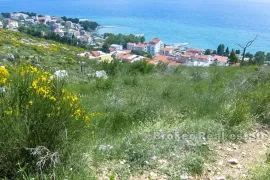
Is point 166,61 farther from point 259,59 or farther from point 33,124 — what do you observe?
point 33,124

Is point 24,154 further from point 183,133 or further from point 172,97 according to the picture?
point 172,97

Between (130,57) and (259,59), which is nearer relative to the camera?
(259,59)

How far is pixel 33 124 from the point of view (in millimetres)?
2184

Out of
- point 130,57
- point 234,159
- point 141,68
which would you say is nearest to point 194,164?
point 234,159

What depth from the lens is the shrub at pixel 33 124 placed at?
2100mm

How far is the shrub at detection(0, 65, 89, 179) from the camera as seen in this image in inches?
82.7

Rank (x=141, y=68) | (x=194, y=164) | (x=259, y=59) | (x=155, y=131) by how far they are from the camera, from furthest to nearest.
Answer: (x=259, y=59), (x=141, y=68), (x=155, y=131), (x=194, y=164)

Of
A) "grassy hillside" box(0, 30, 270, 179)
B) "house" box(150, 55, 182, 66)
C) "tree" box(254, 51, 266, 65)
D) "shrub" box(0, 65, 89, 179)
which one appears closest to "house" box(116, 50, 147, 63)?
"house" box(150, 55, 182, 66)

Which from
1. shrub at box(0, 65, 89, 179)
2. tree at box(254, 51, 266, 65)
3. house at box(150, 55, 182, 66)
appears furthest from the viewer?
tree at box(254, 51, 266, 65)

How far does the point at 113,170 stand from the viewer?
2639mm

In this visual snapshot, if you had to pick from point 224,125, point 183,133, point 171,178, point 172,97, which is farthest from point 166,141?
point 172,97

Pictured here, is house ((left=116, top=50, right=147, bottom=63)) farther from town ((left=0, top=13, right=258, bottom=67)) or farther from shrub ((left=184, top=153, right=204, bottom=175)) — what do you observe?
shrub ((left=184, top=153, right=204, bottom=175))

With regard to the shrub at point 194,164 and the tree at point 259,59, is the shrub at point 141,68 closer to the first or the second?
the shrub at point 194,164

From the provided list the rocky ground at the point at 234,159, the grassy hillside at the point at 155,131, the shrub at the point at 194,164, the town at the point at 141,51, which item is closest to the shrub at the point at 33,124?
the grassy hillside at the point at 155,131
